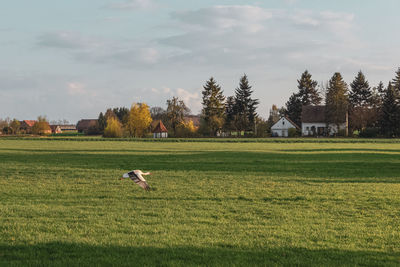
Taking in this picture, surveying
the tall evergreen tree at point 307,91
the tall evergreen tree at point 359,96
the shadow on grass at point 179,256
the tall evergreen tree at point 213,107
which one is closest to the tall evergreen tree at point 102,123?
the tall evergreen tree at point 213,107

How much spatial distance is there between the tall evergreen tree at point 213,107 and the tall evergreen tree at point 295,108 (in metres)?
24.0

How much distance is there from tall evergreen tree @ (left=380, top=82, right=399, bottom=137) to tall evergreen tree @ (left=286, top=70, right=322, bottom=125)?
26.4 meters

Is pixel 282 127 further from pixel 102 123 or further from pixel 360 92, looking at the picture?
pixel 102 123

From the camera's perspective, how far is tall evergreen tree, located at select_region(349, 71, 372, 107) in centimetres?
10262

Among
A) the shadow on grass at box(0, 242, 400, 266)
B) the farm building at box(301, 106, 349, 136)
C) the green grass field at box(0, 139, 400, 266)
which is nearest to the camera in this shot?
the shadow on grass at box(0, 242, 400, 266)

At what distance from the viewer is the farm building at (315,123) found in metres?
97.8

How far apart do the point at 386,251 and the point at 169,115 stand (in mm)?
97055

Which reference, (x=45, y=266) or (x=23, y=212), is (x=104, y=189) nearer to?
(x=23, y=212)

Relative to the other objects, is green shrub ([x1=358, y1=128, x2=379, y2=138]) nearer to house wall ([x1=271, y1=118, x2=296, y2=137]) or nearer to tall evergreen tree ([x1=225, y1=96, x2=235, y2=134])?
house wall ([x1=271, y1=118, x2=296, y2=137])

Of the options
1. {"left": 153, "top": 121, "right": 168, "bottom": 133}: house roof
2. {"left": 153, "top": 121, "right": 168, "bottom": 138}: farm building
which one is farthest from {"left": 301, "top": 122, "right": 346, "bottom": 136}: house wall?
{"left": 153, "top": 121, "right": 168, "bottom": 133}: house roof

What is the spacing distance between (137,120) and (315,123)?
4534 centimetres

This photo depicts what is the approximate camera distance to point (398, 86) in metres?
104

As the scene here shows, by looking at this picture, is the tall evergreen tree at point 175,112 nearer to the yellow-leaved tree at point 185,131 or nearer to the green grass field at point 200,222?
the yellow-leaved tree at point 185,131

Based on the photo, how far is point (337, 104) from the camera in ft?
306
